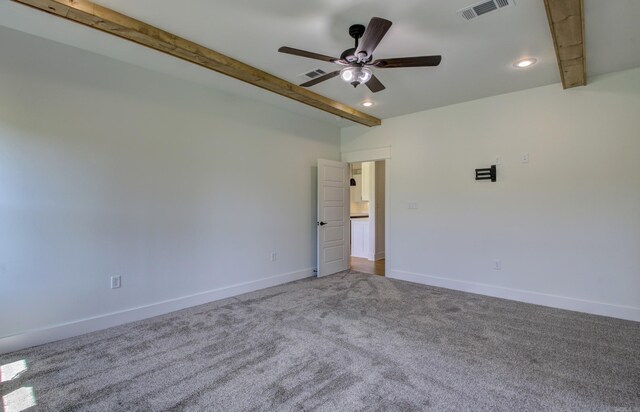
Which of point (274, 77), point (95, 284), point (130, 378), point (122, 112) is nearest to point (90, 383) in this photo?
point (130, 378)

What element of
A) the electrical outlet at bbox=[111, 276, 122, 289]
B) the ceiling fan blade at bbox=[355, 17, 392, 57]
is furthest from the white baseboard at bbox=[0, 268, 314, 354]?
the ceiling fan blade at bbox=[355, 17, 392, 57]

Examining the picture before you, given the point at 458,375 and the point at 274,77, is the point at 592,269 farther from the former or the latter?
the point at 274,77

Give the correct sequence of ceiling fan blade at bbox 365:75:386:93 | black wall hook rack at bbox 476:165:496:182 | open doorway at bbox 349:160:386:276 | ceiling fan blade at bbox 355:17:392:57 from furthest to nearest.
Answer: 1. open doorway at bbox 349:160:386:276
2. black wall hook rack at bbox 476:165:496:182
3. ceiling fan blade at bbox 365:75:386:93
4. ceiling fan blade at bbox 355:17:392:57

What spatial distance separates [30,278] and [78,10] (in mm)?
2349

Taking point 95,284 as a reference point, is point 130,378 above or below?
below

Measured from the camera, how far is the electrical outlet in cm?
321

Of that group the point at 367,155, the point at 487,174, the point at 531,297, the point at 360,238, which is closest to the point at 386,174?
the point at 367,155

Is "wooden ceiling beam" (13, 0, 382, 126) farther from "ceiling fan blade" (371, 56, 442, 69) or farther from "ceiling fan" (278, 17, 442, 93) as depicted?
"ceiling fan blade" (371, 56, 442, 69)

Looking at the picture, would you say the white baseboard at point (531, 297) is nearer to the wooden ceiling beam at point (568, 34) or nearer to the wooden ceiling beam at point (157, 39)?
the wooden ceiling beam at point (568, 34)

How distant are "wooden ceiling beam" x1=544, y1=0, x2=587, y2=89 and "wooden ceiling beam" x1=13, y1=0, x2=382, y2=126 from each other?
8.53 feet

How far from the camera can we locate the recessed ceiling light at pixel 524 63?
3166 mm

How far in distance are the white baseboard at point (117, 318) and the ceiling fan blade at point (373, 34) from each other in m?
3.37

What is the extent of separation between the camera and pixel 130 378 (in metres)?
2.27

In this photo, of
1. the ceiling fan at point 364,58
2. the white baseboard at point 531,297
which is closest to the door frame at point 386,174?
the white baseboard at point 531,297
